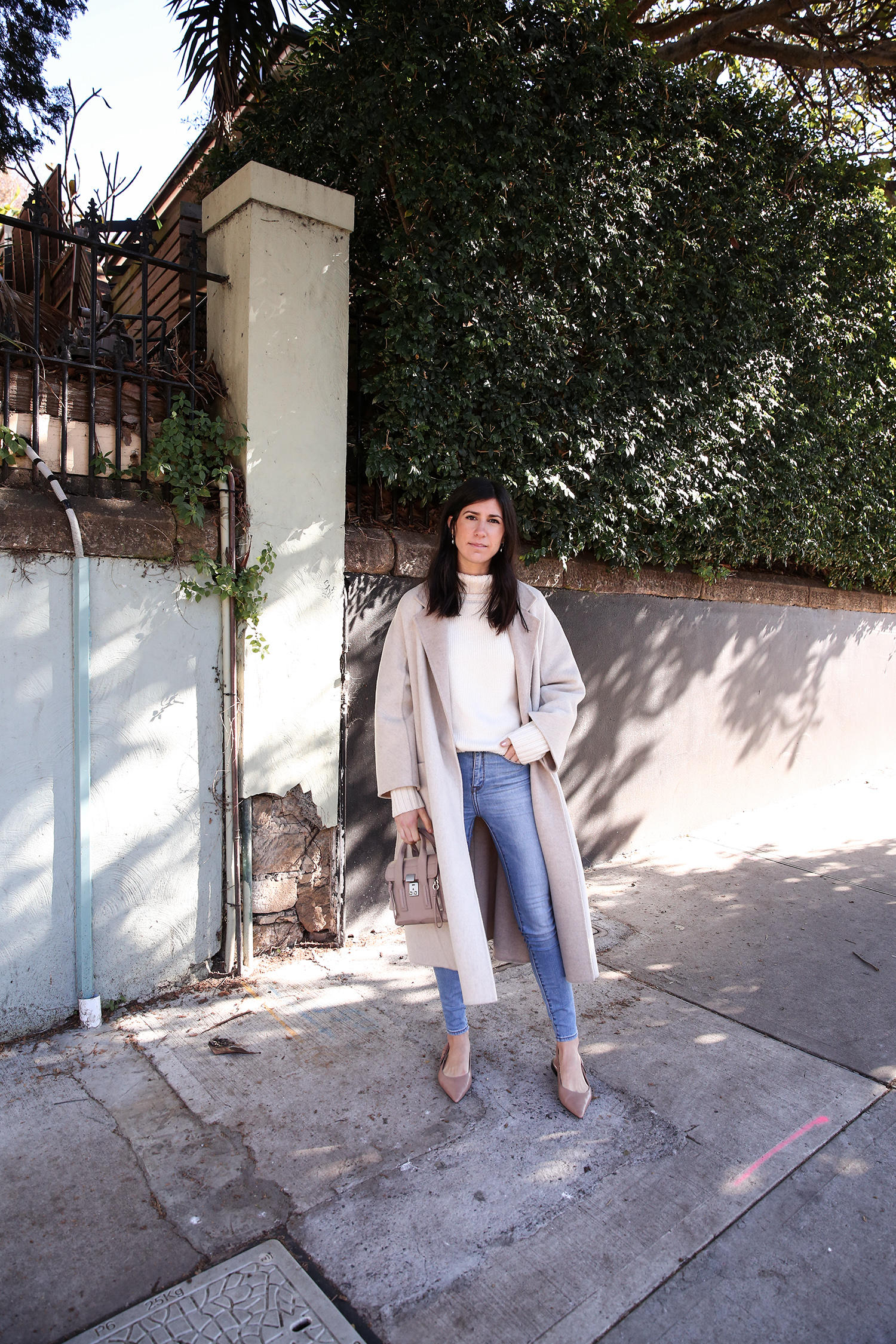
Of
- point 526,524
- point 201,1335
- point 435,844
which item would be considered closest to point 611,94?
point 526,524

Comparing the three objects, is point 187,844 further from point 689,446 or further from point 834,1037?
point 689,446

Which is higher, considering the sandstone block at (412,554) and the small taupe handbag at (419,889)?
the sandstone block at (412,554)

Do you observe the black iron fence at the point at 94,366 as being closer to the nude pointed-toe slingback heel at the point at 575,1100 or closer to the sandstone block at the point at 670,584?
the nude pointed-toe slingback heel at the point at 575,1100

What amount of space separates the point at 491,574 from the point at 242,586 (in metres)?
1.12

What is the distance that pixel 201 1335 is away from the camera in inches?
74.1

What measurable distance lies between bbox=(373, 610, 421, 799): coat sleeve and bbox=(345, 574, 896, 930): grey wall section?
106 centimetres

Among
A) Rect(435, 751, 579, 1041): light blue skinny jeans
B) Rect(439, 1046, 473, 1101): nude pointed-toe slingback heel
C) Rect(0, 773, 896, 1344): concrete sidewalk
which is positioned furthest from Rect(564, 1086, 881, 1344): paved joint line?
Rect(439, 1046, 473, 1101): nude pointed-toe slingback heel

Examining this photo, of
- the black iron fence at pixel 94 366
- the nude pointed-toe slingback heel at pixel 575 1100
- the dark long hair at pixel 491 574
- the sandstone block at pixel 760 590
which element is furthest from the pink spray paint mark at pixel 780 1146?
the sandstone block at pixel 760 590

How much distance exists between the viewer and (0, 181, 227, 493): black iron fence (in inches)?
120

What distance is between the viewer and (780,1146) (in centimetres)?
262

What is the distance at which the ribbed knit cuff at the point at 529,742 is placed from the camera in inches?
106

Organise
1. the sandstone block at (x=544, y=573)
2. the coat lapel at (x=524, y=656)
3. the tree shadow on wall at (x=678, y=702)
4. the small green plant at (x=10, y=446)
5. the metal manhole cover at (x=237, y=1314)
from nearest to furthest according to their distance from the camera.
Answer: the metal manhole cover at (x=237, y=1314), the coat lapel at (x=524, y=656), the small green plant at (x=10, y=446), the sandstone block at (x=544, y=573), the tree shadow on wall at (x=678, y=702)

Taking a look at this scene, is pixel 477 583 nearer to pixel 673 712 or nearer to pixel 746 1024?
pixel 746 1024

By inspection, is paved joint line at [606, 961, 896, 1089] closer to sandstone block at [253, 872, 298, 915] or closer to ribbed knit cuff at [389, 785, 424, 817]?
sandstone block at [253, 872, 298, 915]
